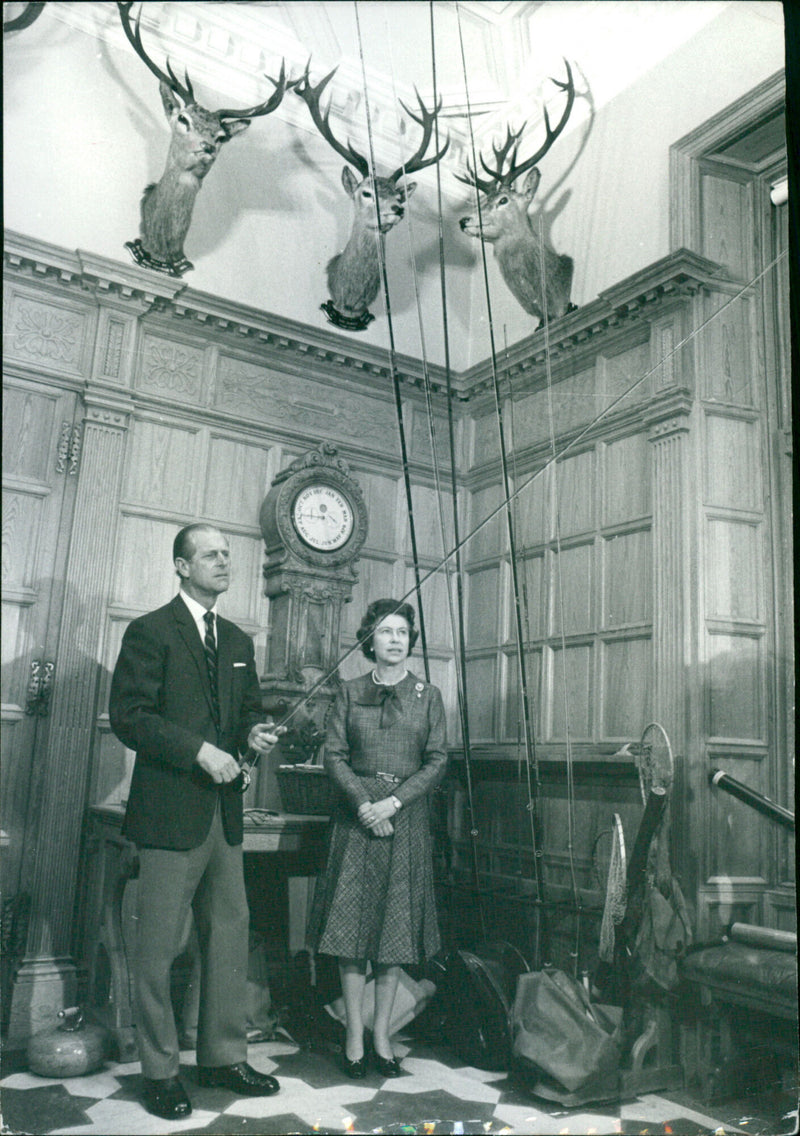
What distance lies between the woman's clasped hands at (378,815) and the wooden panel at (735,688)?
0.84 metres

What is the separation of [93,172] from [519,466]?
1.31 meters

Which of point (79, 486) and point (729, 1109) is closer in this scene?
point (729, 1109)

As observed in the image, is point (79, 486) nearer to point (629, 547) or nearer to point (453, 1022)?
point (629, 547)

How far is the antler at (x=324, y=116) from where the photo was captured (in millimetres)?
2125

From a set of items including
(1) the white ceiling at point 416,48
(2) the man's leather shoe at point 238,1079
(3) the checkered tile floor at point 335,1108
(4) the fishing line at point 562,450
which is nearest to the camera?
(3) the checkered tile floor at point 335,1108

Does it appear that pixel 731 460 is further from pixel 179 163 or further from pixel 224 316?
pixel 179 163

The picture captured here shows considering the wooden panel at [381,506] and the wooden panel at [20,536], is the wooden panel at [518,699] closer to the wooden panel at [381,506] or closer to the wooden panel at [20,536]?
the wooden panel at [381,506]

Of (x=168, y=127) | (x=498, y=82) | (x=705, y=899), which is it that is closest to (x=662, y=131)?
(x=498, y=82)

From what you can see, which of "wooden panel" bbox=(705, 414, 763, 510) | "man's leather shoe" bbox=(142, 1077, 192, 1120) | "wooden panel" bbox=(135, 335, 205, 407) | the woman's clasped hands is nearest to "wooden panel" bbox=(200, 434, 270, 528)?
"wooden panel" bbox=(135, 335, 205, 407)

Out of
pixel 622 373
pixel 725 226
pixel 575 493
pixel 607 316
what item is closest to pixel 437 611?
pixel 575 493

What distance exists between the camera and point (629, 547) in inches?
88.7

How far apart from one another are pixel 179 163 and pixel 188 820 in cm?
159

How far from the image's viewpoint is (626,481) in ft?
7.49

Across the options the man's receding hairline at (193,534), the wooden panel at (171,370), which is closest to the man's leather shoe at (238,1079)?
the man's receding hairline at (193,534)
